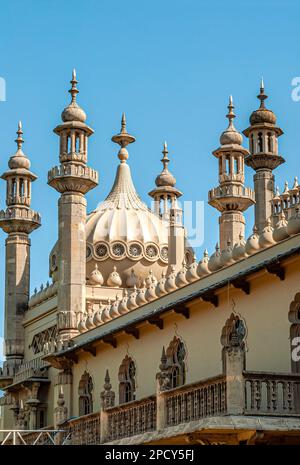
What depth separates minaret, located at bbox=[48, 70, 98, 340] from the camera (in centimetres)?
3591

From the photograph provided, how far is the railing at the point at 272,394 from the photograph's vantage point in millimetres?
20578

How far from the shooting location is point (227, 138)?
37688 millimetres

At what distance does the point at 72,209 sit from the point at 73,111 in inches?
122

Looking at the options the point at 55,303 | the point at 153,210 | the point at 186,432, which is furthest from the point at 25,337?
the point at 186,432

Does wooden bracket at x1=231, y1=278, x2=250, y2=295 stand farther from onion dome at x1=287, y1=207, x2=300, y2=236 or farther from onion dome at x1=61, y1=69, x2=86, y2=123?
onion dome at x1=61, y1=69, x2=86, y2=123

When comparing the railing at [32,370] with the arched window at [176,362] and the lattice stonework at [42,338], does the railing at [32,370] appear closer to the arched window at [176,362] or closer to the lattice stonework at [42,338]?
the lattice stonework at [42,338]

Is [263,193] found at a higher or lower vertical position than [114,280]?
higher

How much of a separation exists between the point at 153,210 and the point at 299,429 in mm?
24944

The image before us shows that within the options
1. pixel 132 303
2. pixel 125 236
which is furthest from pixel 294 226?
pixel 125 236

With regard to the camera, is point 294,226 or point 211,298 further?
point 211,298

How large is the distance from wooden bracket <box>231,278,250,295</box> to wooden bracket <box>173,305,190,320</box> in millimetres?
2526

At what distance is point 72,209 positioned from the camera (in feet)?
119

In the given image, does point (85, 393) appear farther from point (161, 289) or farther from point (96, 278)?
point (96, 278)
